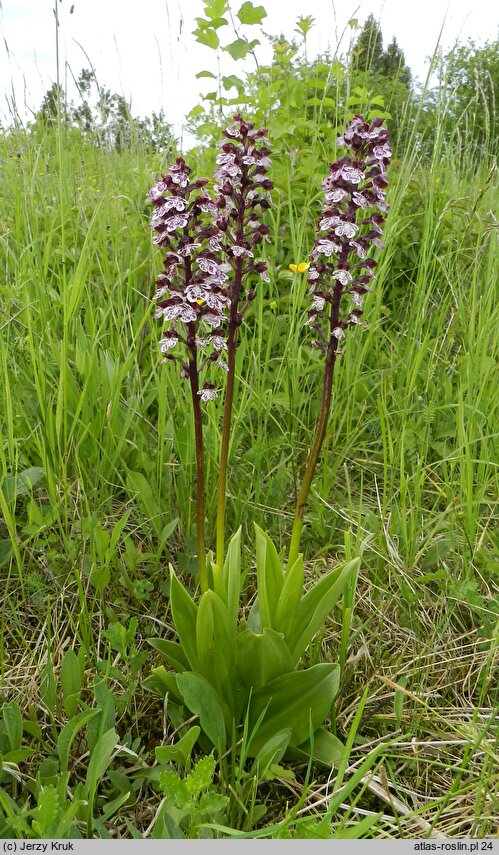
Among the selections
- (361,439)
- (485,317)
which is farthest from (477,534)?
(485,317)

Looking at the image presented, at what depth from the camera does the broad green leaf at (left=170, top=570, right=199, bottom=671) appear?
1.75 metres

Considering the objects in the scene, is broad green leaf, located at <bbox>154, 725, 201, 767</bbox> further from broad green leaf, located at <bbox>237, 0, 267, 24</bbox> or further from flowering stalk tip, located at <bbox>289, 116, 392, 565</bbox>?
broad green leaf, located at <bbox>237, 0, 267, 24</bbox>

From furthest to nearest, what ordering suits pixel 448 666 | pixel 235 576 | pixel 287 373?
1. pixel 287 373
2. pixel 448 666
3. pixel 235 576

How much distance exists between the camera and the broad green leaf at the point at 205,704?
163cm

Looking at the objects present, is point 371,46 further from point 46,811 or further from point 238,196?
point 46,811

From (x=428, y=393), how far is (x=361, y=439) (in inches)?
15.8

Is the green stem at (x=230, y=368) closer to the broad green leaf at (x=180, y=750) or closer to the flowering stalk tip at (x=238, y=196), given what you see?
the flowering stalk tip at (x=238, y=196)

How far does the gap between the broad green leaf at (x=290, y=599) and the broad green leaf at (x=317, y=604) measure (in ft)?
0.09

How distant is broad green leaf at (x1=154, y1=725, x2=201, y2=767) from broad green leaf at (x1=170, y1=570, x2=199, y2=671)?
27 centimetres

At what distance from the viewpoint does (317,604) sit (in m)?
1.81

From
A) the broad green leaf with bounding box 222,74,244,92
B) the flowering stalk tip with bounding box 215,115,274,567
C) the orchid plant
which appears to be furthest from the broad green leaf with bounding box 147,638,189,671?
the broad green leaf with bounding box 222,74,244,92

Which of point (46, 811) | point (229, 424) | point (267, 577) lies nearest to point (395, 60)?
point (229, 424)
